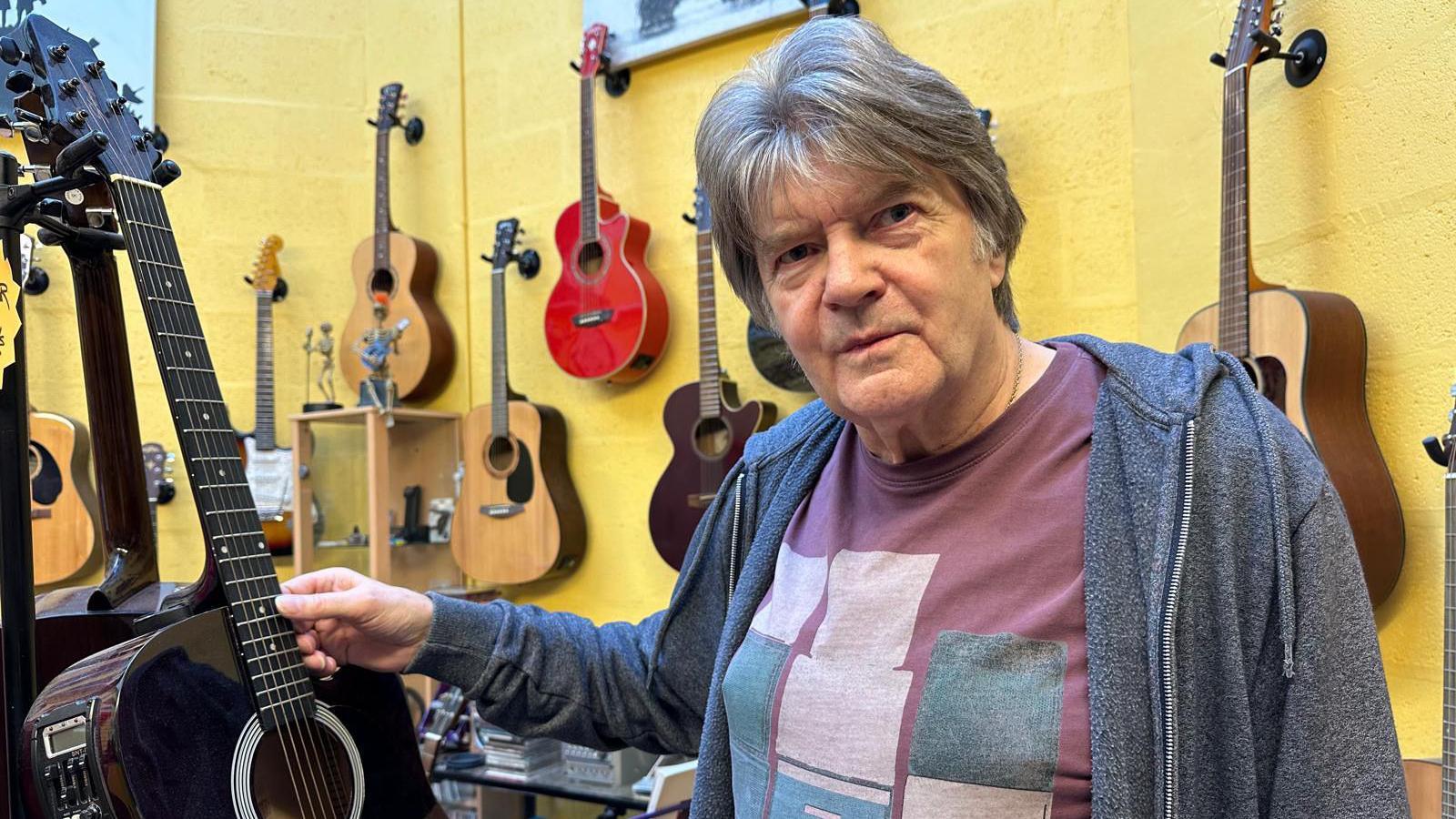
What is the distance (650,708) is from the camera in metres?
1.30

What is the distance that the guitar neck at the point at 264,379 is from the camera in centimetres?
340

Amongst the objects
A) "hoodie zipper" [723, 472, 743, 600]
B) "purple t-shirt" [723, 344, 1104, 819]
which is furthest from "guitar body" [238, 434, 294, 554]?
"purple t-shirt" [723, 344, 1104, 819]

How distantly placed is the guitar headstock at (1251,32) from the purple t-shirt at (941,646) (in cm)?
122

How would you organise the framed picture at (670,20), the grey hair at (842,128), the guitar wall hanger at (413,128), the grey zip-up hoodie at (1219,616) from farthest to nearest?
the guitar wall hanger at (413,128) → the framed picture at (670,20) → the grey hair at (842,128) → the grey zip-up hoodie at (1219,616)

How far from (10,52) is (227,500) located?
1.74 ft

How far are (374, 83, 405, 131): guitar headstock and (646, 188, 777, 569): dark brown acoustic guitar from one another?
1.19 m

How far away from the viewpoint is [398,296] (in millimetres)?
3459

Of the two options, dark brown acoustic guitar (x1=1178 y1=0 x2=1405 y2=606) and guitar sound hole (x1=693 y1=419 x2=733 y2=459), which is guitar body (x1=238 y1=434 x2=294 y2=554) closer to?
guitar sound hole (x1=693 y1=419 x2=733 y2=459)

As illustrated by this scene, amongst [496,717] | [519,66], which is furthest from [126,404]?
[519,66]

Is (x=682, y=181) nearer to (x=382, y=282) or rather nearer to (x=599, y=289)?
(x=599, y=289)

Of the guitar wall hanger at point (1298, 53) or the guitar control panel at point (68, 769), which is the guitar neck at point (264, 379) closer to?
the guitar control panel at point (68, 769)

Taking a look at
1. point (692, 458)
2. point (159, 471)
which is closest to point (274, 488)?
point (159, 471)

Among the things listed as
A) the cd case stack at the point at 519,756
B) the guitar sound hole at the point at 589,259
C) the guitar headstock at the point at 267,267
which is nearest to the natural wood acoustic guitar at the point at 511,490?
the guitar sound hole at the point at 589,259

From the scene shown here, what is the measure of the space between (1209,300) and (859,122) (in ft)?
5.01
